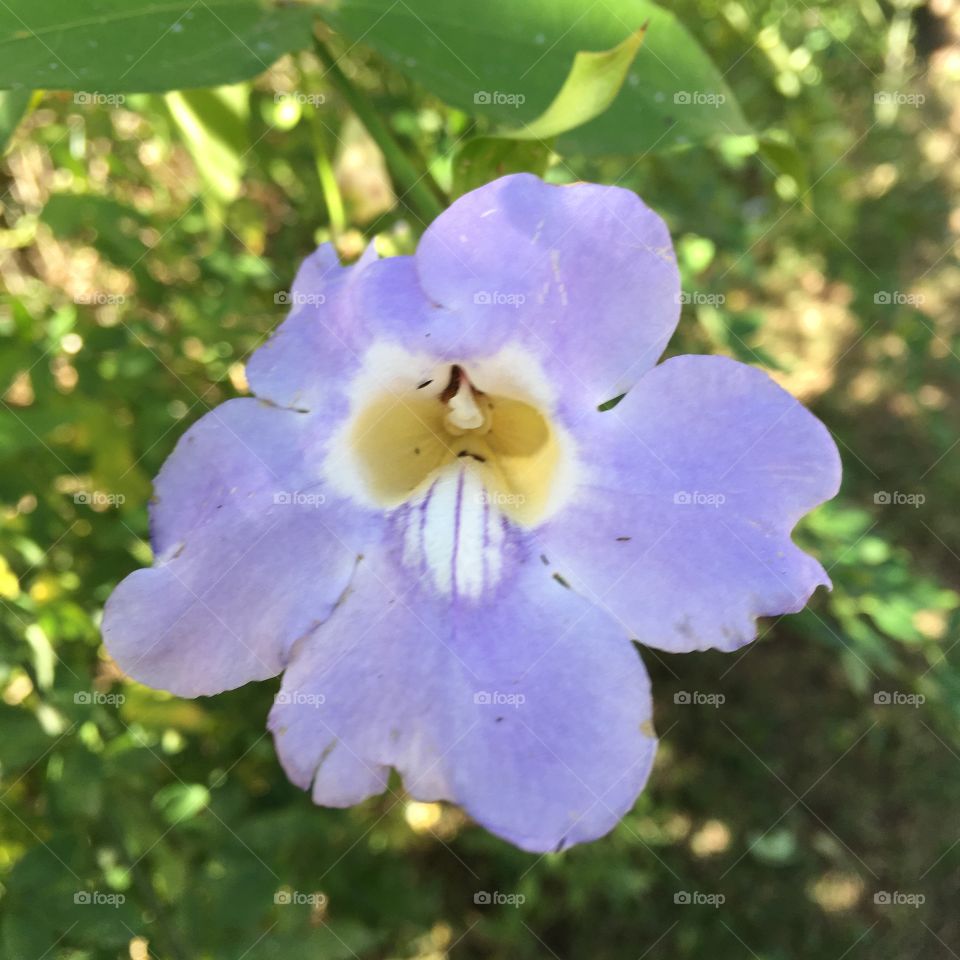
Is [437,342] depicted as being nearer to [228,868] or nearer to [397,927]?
[228,868]

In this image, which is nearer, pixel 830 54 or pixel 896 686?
pixel 830 54

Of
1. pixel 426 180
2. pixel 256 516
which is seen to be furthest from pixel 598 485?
pixel 426 180
